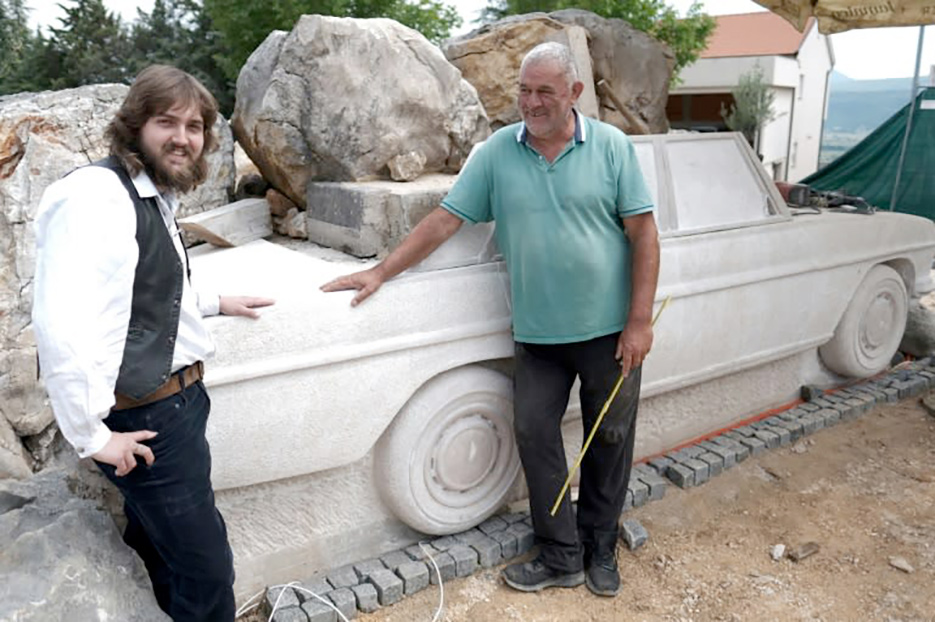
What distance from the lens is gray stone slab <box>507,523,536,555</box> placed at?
10.3ft

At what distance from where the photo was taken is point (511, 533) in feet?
10.3

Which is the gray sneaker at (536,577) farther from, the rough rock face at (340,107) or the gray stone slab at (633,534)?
the rough rock face at (340,107)

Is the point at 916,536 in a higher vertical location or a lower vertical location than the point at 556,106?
lower

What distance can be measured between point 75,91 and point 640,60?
5.71 meters

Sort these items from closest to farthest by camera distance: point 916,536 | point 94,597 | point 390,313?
point 94,597
point 390,313
point 916,536

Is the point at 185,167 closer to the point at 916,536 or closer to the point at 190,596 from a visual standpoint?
the point at 190,596

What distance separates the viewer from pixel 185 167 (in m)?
1.92

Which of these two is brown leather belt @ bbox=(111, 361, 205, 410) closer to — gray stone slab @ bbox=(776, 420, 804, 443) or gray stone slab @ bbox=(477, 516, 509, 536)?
gray stone slab @ bbox=(477, 516, 509, 536)

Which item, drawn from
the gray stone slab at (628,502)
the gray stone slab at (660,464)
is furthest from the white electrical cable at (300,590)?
the gray stone slab at (660,464)

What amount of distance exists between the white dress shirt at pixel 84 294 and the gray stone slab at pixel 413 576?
1.48m

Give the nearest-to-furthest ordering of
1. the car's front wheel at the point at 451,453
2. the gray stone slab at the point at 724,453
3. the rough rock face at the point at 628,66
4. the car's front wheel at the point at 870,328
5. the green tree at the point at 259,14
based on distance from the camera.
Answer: the car's front wheel at the point at 451,453 → the gray stone slab at the point at 724,453 → the car's front wheel at the point at 870,328 → the rough rock face at the point at 628,66 → the green tree at the point at 259,14

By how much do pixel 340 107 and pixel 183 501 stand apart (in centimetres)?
238

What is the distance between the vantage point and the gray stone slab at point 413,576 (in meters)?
2.87

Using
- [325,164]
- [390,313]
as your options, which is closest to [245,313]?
[390,313]
